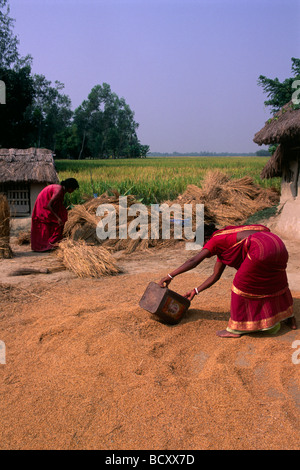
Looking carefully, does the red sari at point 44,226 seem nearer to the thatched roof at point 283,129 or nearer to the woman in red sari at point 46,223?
the woman in red sari at point 46,223

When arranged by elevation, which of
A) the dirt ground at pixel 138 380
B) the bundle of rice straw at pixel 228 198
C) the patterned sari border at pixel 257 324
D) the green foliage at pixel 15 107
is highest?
the green foliage at pixel 15 107

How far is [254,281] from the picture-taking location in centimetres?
296

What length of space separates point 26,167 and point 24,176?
0.96 ft

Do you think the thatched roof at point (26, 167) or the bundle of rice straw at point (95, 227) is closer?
the bundle of rice straw at point (95, 227)

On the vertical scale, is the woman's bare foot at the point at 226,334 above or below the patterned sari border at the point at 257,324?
below

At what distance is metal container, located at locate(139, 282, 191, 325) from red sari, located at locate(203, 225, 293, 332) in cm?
45

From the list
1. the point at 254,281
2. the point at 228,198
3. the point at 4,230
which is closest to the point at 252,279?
the point at 254,281

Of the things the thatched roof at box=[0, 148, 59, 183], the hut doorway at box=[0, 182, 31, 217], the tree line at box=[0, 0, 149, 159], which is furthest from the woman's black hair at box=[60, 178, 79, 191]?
the tree line at box=[0, 0, 149, 159]

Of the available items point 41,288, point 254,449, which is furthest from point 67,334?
point 254,449

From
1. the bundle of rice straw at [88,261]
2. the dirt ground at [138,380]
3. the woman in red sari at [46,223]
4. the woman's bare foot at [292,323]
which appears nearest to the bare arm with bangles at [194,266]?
the dirt ground at [138,380]

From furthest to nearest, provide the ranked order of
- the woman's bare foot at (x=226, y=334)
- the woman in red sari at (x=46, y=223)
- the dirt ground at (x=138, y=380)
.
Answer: the woman in red sari at (x=46, y=223)
the woman's bare foot at (x=226, y=334)
the dirt ground at (x=138, y=380)

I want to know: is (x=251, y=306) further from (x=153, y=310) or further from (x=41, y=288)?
(x=41, y=288)

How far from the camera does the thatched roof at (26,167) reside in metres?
8.60

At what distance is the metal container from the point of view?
10.6ft
